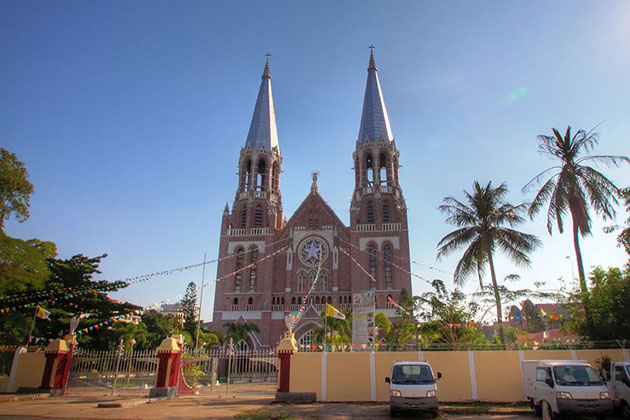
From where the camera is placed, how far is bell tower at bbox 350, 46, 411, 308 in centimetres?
3897

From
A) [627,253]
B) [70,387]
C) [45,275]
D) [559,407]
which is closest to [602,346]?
[627,253]

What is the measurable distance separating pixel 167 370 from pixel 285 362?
15.1 feet

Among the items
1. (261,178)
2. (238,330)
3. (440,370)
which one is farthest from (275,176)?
(440,370)

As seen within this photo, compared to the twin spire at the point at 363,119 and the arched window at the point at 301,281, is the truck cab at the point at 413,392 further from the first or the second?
the twin spire at the point at 363,119

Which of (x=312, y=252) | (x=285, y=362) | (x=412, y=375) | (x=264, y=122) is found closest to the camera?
(x=412, y=375)

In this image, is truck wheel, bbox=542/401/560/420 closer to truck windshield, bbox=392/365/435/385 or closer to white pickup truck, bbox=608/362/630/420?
white pickup truck, bbox=608/362/630/420

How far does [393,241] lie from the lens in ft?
132

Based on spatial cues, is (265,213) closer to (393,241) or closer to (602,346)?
(393,241)

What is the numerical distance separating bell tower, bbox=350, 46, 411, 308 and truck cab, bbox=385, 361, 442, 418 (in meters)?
24.6

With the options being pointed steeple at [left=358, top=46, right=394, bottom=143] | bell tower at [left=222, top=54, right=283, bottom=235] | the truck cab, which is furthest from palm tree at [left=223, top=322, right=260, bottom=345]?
the truck cab

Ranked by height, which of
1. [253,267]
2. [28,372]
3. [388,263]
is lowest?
[28,372]

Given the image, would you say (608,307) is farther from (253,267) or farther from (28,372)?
(253,267)

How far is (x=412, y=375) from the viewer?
39.5 feet

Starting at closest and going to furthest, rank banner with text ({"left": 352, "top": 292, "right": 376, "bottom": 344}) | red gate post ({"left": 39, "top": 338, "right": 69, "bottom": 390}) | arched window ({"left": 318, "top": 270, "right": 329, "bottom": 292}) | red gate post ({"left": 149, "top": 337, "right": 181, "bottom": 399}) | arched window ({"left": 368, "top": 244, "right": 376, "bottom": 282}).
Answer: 1. red gate post ({"left": 149, "top": 337, "right": 181, "bottom": 399})
2. red gate post ({"left": 39, "top": 338, "right": 69, "bottom": 390})
3. banner with text ({"left": 352, "top": 292, "right": 376, "bottom": 344})
4. arched window ({"left": 368, "top": 244, "right": 376, "bottom": 282})
5. arched window ({"left": 318, "top": 270, "right": 329, "bottom": 292})
